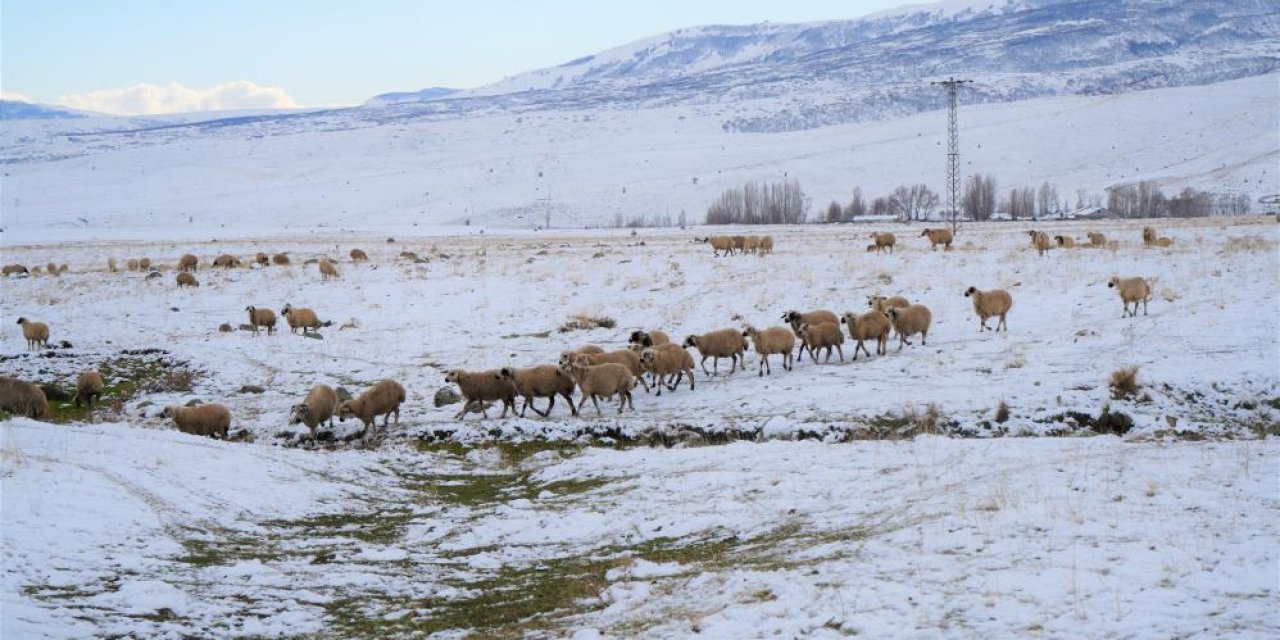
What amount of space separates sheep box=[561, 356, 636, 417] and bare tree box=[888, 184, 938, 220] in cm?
12098

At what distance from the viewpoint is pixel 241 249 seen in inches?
3009

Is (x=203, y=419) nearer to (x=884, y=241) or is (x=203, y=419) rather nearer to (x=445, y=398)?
(x=445, y=398)

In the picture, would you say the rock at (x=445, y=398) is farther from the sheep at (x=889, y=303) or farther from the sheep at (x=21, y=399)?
the sheep at (x=889, y=303)

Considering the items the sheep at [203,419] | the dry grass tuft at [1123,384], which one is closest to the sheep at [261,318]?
the sheep at [203,419]

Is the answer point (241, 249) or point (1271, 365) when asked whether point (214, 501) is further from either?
point (241, 249)

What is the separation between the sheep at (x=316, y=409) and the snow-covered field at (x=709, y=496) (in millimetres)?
559

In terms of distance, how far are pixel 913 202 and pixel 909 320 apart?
429ft

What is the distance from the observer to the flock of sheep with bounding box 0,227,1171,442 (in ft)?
64.1

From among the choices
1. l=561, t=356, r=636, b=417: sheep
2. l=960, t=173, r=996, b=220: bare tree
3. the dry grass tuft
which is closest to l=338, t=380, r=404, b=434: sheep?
l=561, t=356, r=636, b=417: sheep

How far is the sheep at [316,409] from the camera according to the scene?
63.3ft

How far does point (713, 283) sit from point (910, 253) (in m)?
10.6

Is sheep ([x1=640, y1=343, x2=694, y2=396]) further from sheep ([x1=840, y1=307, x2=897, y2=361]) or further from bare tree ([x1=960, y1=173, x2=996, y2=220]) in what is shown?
bare tree ([x1=960, y1=173, x2=996, y2=220])

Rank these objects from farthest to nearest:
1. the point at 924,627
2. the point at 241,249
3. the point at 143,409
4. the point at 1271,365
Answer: the point at 241,249
the point at 143,409
the point at 1271,365
the point at 924,627

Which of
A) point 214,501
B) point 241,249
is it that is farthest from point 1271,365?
point 241,249
